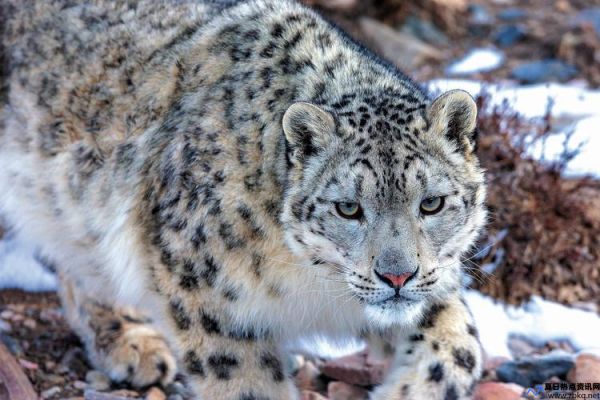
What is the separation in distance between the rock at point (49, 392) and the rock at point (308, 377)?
1328mm

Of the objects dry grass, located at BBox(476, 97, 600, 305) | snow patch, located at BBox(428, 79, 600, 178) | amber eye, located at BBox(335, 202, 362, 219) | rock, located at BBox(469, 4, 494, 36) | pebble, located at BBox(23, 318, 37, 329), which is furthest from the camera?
rock, located at BBox(469, 4, 494, 36)

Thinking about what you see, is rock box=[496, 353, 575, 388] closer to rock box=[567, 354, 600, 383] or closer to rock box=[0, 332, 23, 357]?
rock box=[567, 354, 600, 383]

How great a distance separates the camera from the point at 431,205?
13.8 feet

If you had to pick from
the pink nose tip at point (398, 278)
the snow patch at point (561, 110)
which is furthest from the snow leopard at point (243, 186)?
the snow patch at point (561, 110)

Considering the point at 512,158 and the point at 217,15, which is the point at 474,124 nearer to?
the point at 217,15

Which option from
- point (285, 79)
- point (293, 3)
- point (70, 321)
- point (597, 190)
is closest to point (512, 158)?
point (597, 190)

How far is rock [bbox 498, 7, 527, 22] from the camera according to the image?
40.5 ft

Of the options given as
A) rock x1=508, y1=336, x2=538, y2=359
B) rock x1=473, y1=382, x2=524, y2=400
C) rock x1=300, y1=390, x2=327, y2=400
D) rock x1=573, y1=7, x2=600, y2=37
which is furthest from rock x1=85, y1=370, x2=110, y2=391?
rock x1=573, y1=7, x2=600, y2=37

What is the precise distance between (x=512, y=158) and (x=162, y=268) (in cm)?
303

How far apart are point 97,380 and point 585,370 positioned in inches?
109

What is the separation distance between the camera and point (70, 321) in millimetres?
6402

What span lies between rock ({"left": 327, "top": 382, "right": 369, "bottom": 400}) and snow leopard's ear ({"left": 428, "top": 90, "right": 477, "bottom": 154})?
1.74 metres

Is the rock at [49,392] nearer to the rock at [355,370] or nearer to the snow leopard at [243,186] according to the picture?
the snow leopard at [243,186]

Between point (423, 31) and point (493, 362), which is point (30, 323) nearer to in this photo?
point (493, 362)
